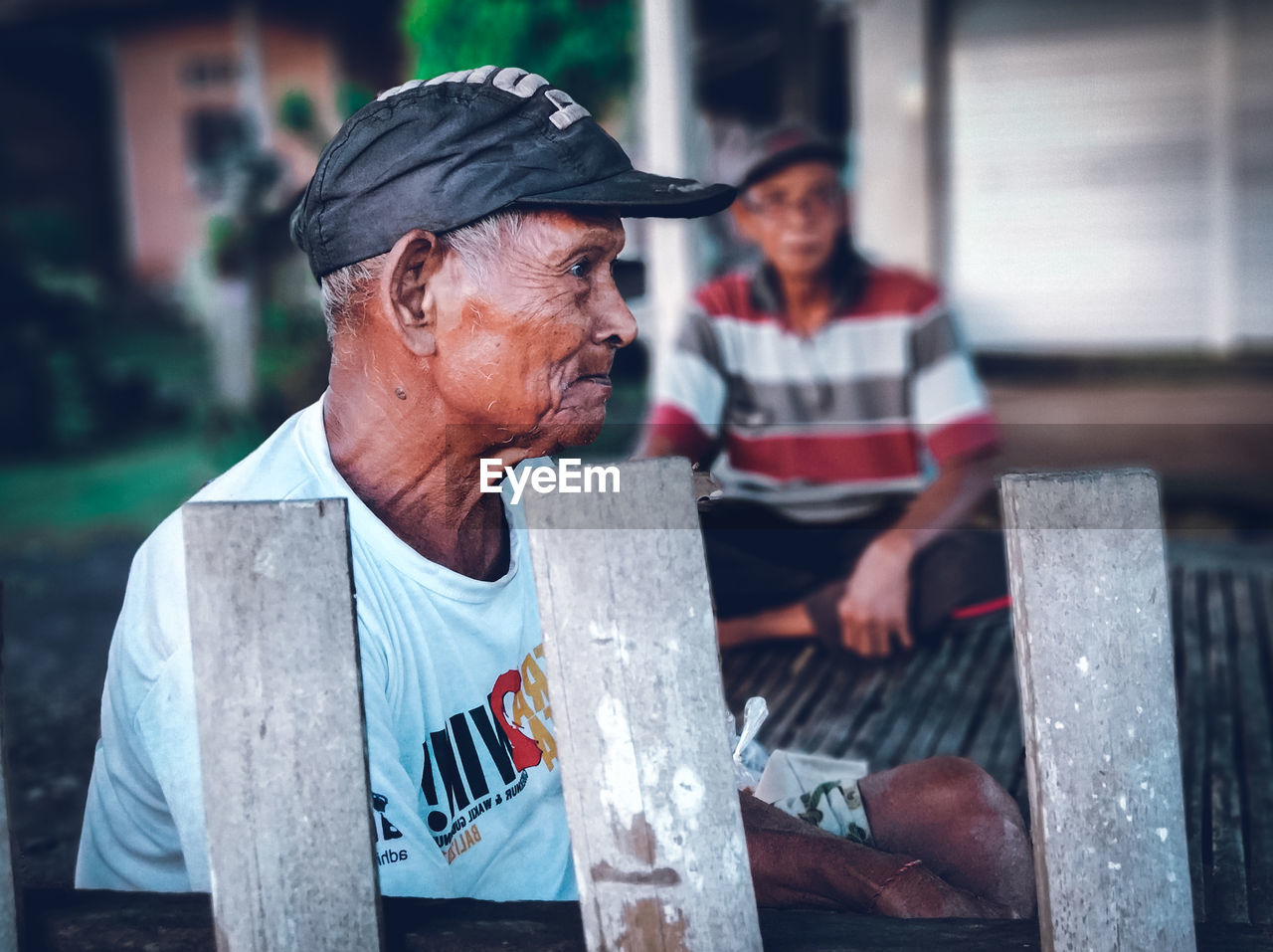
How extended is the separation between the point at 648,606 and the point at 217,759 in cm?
43

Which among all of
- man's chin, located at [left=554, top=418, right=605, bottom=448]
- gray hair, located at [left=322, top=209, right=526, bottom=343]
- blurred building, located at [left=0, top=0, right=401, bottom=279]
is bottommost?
man's chin, located at [left=554, top=418, right=605, bottom=448]

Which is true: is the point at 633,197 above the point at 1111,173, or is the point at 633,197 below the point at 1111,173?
below

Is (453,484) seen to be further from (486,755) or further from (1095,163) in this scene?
(1095,163)

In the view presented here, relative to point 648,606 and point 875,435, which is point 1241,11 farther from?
point 648,606

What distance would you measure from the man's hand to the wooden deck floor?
9cm

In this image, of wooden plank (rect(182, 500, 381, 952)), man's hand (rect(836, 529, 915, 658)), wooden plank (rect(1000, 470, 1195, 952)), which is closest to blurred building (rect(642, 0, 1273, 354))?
man's hand (rect(836, 529, 915, 658))

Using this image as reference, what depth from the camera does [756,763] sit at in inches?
73.3

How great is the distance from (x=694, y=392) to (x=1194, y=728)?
144cm

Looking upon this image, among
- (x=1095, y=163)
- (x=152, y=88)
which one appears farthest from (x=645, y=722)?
(x=152, y=88)

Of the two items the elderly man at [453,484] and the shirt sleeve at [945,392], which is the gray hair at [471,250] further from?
the shirt sleeve at [945,392]

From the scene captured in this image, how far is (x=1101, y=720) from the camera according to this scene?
1.16 m

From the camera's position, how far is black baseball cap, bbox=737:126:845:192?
3.34 metres

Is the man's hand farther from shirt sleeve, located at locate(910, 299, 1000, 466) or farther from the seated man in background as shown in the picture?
shirt sleeve, located at locate(910, 299, 1000, 466)

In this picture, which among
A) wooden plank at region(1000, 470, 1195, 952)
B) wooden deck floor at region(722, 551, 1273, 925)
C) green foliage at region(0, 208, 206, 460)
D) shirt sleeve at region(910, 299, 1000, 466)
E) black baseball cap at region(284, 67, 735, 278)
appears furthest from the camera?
green foliage at region(0, 208, 206, 460)
